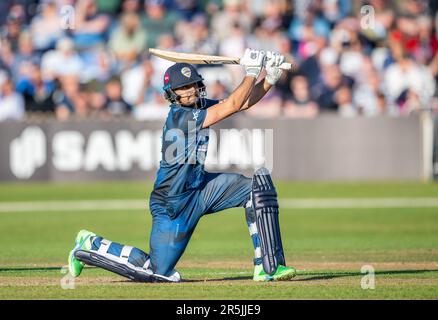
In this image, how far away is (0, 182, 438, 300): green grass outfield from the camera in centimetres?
878

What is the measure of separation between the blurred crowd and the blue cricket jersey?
11246 mm

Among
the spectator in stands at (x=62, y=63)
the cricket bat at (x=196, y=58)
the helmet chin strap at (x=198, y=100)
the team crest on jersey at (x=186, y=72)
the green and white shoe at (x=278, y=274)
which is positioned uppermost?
the spectator in stands at (x=62, y=63)

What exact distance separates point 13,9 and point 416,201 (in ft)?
33.2

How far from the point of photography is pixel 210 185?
9250mm

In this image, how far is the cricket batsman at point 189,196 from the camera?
8.95 m

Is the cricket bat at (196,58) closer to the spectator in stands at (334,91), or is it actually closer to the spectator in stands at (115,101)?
the spectator in stands at (334,91)

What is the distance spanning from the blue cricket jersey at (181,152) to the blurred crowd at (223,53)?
1125 cm

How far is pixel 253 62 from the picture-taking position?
352 inches

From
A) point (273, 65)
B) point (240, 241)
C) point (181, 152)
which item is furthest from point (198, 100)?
point (240, 241)

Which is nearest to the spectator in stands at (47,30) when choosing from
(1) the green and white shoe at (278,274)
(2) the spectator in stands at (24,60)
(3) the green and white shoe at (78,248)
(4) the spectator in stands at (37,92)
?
(2) the spectator in stands at (24,60)

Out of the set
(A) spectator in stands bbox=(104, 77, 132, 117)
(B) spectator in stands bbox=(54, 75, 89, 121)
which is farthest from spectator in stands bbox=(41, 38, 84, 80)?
(A) spectator in stands bbox=(104, 77, 132, 117)

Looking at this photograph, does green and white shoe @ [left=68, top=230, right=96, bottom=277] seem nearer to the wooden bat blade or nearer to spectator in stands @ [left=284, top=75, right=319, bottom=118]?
the wooden bat blade
